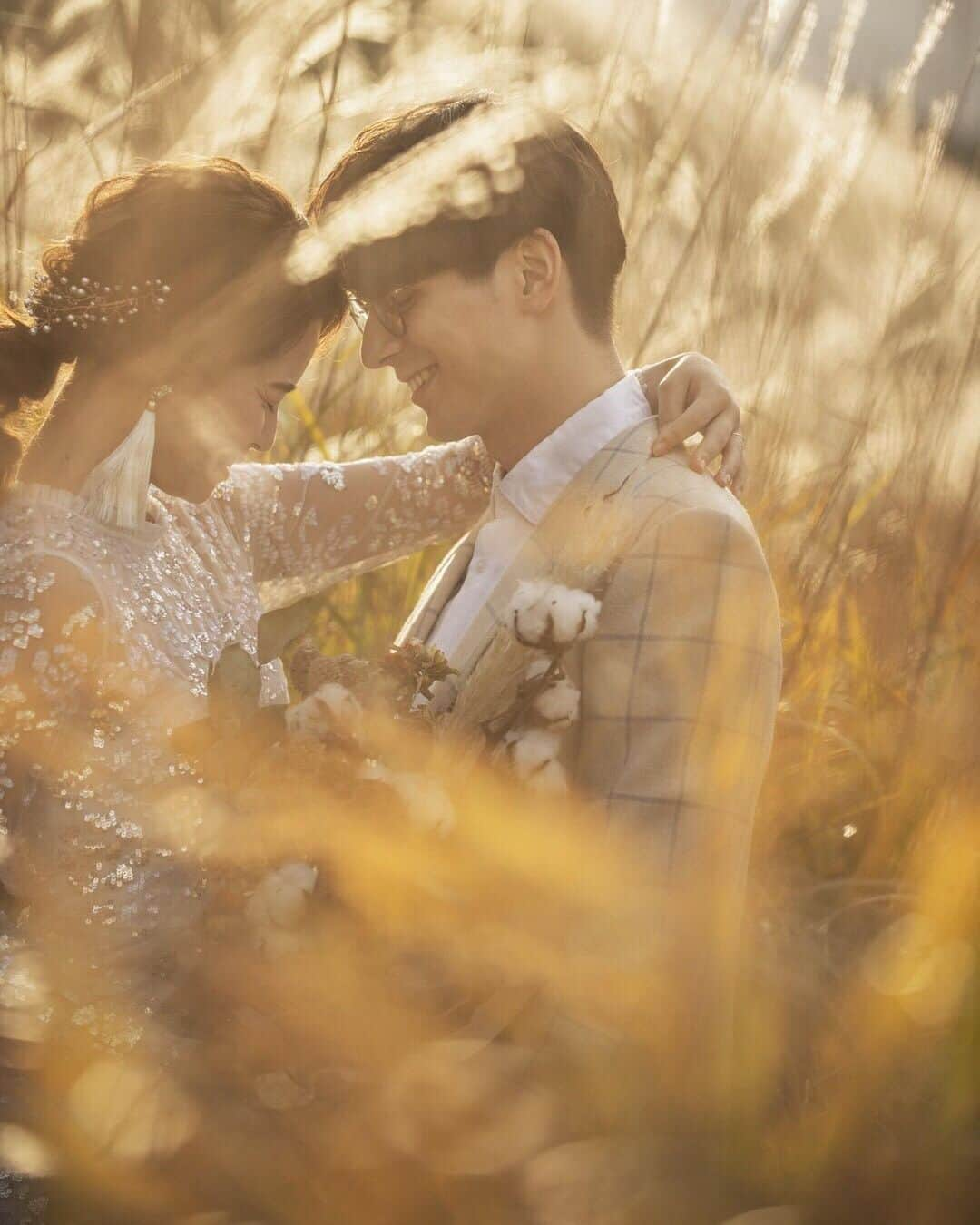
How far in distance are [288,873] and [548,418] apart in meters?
0.98

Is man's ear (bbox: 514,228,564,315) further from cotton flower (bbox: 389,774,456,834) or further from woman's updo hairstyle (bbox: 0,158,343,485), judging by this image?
cotton flower (bbox: 389,774,456,834)

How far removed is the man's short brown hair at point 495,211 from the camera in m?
1.68

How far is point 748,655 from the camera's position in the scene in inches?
53.6

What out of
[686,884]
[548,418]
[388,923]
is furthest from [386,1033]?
[548,418]

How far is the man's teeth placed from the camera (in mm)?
1727

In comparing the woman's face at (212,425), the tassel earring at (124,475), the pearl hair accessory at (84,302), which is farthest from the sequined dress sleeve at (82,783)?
the pearl hair accessory at (84,302)

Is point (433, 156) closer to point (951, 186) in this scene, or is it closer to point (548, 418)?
point (548, 418)

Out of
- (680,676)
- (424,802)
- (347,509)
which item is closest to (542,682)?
(424,802)

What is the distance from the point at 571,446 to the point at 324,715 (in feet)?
2.71

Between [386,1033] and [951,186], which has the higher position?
[951,186]

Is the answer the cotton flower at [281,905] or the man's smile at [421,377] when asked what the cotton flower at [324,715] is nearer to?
the cotton flower at [281,905]

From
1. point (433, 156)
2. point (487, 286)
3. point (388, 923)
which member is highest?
point (433, 156)

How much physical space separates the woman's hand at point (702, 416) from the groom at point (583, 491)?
0.03m

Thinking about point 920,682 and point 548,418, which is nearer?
point 548,418
